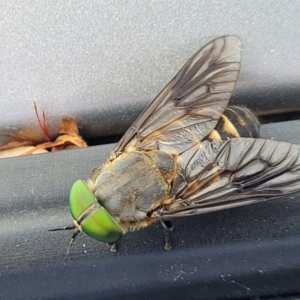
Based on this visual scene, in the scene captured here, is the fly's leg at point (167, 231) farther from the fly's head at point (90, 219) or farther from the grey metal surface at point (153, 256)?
the fly's head at point (90, 219)

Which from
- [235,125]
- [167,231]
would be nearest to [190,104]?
[235,125]

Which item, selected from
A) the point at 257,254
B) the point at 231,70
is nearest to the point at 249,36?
the point at 231,70

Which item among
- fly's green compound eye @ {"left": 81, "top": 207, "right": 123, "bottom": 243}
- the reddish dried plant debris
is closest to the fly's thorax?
fly's green compound eye @ {"left": 81, "top": 207, "right": 123, "bottom": 243}

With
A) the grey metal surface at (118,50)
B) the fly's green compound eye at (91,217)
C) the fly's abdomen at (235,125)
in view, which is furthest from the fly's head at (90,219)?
the fly's abdomen at (235,125)

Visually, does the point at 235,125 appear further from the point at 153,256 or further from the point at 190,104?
the point at 153,256

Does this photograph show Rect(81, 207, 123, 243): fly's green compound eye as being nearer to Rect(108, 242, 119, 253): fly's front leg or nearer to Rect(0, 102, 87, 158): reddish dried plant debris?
Rect(108, 242, 119, 253): fly's front leg

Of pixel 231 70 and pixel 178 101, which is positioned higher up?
pixel 231 70

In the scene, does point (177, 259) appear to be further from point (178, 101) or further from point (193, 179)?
point (178, 101)
